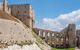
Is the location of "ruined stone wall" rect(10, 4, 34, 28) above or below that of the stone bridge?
above

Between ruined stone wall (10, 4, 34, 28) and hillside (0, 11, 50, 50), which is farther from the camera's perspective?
ruined stone wall (10, 4, 34, 28)

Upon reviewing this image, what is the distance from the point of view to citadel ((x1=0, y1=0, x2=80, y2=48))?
69.0m

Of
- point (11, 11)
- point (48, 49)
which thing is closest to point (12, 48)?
point (48, 49)

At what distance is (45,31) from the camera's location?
84688mm

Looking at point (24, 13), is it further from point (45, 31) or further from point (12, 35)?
point (12, 35)

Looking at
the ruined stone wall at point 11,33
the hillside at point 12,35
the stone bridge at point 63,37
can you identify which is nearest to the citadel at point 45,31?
the stone bridge at point 63,37

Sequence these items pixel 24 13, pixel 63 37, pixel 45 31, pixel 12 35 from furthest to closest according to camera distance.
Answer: pixel 45 31 → pixel 63 37 → pixel 24 13 → pixel 12 35

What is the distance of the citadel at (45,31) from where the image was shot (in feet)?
226

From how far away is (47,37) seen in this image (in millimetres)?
82312

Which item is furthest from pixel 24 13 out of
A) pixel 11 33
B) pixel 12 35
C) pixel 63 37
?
pixel 12 35

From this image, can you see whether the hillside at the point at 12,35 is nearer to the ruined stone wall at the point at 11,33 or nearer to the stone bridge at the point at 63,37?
the ruined stone wall at the point at 11,33

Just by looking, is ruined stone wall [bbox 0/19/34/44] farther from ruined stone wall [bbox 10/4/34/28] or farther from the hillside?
ruined stone wall [bbox 10/4/34/28]

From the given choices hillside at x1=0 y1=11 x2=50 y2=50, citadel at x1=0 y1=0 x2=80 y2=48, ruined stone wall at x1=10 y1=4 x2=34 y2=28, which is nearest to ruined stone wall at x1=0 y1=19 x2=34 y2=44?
hillside at x1=0 y1=11 x2=50 y2=50

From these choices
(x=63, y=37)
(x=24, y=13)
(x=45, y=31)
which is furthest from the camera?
(x=45, y=31)
